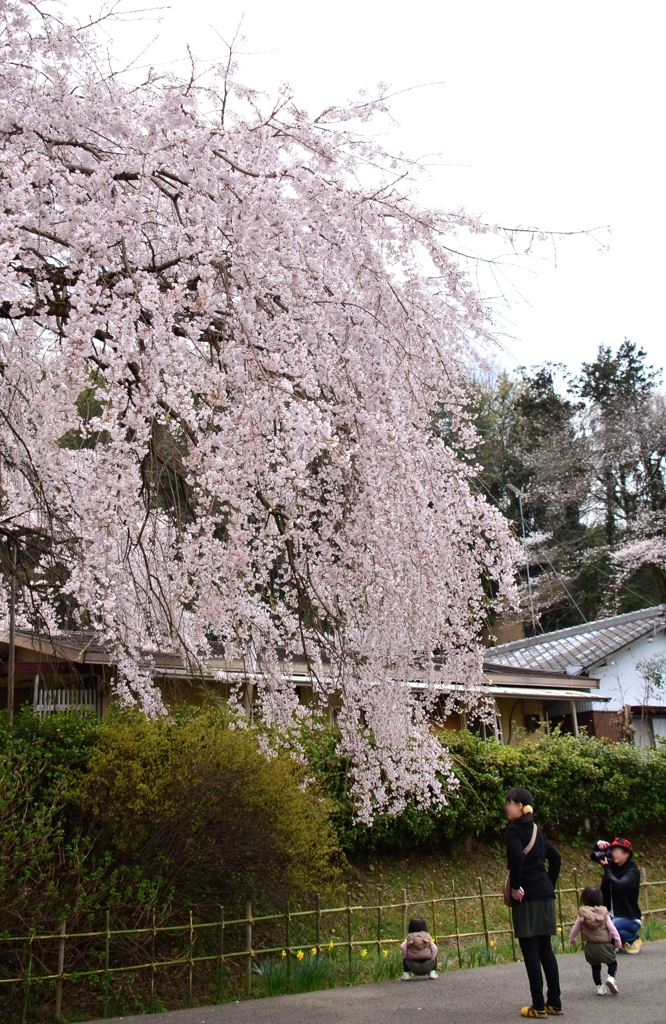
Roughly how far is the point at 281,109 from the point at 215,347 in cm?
141

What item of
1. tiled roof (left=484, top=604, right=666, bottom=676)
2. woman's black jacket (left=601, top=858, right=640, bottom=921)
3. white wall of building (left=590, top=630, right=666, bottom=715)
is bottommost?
woman's black jacket (left=601, top=858, right=640, bottom=921)

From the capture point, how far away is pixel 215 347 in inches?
200

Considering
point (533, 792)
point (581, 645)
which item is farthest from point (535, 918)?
point (581, 645)

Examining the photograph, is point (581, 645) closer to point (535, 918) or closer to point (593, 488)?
point (593, 488)

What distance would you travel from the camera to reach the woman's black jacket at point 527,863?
184 inches

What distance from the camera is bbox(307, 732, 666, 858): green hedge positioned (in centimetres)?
923

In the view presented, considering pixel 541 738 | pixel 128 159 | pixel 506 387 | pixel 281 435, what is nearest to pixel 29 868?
pixel 281 435

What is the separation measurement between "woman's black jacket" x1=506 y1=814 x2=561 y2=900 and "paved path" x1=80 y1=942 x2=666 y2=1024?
660 mm

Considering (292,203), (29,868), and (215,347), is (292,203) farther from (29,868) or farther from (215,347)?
(29,868)

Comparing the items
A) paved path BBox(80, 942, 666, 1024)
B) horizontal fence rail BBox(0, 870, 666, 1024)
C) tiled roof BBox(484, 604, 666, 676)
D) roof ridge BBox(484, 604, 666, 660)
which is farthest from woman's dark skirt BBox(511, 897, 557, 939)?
roof ridge BBox(484, 604, 666, 660)

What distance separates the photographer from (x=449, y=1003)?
16.6 ft

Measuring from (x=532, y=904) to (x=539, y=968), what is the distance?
323 mm

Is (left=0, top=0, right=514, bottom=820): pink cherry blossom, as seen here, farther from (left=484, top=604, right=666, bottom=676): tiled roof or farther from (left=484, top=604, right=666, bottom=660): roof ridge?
(left=484, top=604, right=666, bottom=660): roof ridge

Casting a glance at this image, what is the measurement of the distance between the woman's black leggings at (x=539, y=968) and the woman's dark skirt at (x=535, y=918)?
0.12 ft
